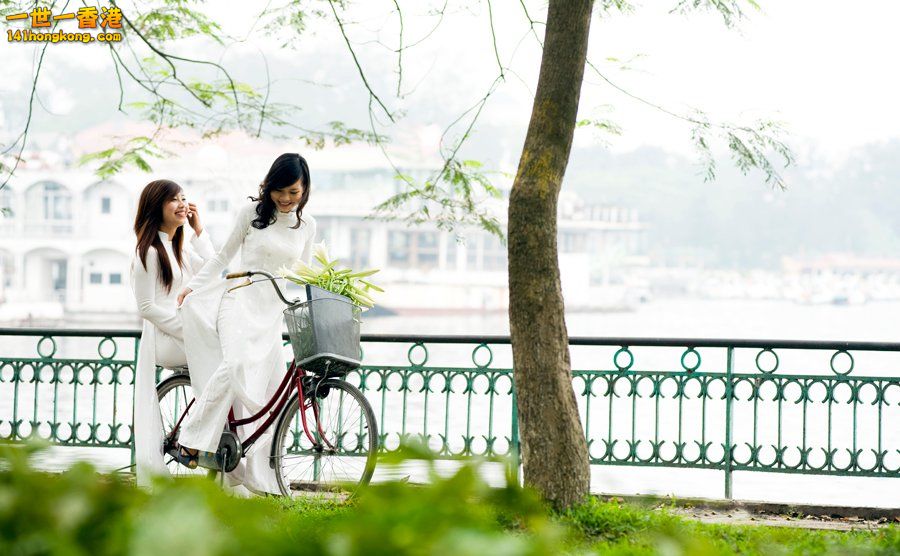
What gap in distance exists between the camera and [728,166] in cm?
7350

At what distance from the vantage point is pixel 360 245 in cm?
5859

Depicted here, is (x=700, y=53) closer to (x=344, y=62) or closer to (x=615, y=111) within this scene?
(x=344, y=62)

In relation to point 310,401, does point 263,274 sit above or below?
above

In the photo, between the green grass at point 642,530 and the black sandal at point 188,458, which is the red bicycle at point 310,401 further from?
the green grass at point 642,530

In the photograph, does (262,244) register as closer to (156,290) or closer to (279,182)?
(279,182)

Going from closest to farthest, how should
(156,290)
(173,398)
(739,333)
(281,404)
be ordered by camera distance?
(281,404) < (156,290) < (173,398) < (739,333)

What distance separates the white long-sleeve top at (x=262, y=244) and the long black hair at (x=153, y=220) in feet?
0.90

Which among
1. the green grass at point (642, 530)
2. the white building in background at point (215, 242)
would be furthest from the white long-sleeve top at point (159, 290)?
the white building in background at point (215, 242)

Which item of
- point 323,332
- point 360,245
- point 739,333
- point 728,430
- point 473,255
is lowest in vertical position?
point 739,333

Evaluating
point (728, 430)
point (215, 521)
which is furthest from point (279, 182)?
point (215, 521)

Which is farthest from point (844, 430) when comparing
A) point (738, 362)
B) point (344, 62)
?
point (344, 62)

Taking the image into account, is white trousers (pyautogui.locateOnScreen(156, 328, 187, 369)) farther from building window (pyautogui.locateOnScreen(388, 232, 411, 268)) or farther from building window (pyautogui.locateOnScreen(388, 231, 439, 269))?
building window (pyautogui.locateOnScreen(388, 232, 411, 268))

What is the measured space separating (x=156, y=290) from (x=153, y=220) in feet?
1.06

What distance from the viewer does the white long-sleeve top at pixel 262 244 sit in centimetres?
466
